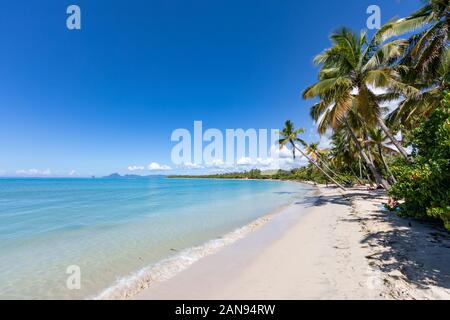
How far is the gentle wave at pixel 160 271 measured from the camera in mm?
4073

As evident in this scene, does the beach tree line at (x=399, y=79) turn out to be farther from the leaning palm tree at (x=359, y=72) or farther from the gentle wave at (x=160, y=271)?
the gentle wave at (x=160, y=271)

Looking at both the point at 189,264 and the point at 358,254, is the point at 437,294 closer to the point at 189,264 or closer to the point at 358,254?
the point at 358,254

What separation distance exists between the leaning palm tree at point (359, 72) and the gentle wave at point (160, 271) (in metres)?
8.57

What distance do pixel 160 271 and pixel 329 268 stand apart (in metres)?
3.52

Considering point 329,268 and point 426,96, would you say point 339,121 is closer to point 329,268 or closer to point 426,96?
point 426,96

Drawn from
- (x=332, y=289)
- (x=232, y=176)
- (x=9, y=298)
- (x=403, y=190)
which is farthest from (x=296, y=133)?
(x=232, y=176)

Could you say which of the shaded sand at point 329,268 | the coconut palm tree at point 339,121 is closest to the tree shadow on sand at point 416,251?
the shaded sand at point 329,268

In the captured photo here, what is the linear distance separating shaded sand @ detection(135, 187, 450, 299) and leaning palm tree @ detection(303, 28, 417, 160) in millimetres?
6053

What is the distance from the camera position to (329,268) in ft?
14.1

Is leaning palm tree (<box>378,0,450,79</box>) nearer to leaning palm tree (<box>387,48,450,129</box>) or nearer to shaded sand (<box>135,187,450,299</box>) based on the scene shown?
leaning palm tree (<box>387,48,450,129</box>)

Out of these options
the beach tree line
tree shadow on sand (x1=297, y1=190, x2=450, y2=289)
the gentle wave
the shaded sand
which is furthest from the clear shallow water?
the beach tree line

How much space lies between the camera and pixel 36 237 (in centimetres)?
820

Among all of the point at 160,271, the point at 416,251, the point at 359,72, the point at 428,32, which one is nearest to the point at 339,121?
the point at 359,72
